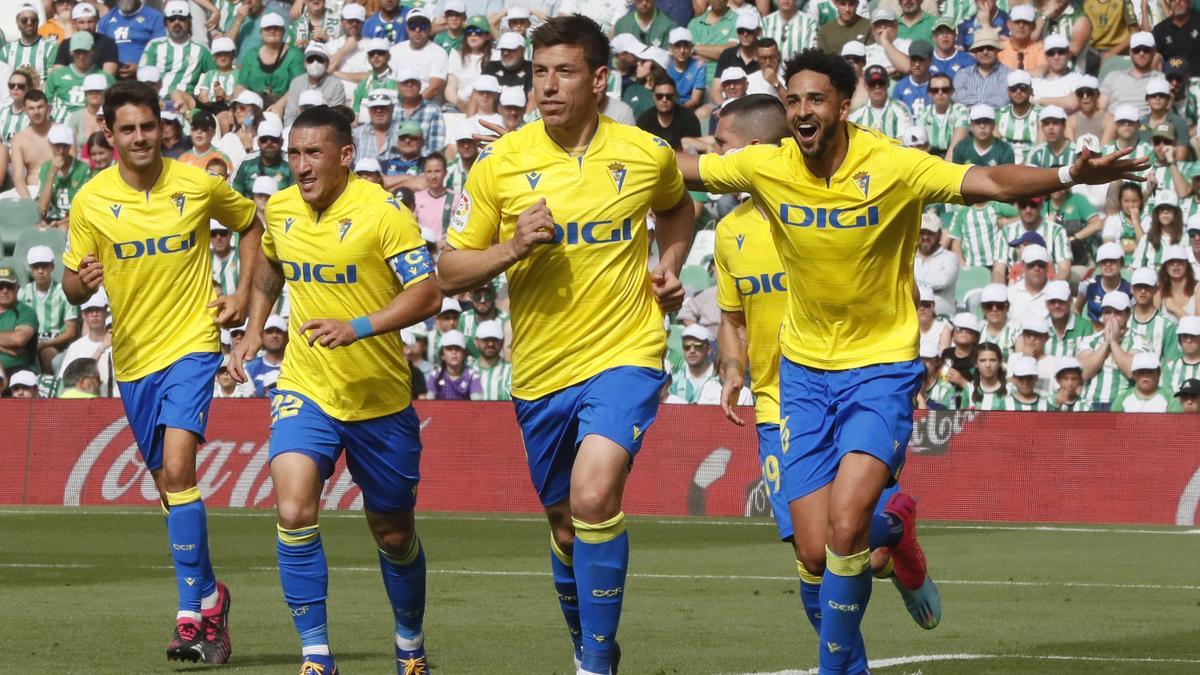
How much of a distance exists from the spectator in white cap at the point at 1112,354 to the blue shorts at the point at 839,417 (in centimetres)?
1182

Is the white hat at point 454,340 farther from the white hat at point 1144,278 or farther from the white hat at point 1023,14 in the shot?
the white hat at point 1023,14

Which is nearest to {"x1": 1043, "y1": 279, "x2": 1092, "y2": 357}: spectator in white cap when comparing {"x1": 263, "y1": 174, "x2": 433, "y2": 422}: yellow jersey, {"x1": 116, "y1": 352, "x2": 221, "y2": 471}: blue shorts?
{"x1": 116, "y1": 352, "x2": 221, "y2": 471}: blue shorts

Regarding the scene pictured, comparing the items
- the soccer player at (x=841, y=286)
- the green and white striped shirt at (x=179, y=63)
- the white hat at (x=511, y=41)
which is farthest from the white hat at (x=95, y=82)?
the soccer player at (x=841, y=286)

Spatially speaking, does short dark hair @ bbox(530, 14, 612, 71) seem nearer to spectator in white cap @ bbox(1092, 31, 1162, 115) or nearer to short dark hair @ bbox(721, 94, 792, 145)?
short dark hair @ bbox(721, 94, 792, 145)

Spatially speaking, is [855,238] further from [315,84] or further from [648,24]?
[315,84]

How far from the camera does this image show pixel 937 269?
21250mm

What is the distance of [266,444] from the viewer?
20594 mm

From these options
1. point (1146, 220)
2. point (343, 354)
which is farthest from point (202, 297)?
point (1146, 220)

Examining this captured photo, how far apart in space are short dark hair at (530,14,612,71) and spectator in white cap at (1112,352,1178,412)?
12.0 meters

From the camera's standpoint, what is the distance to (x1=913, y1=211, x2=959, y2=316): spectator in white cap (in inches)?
835

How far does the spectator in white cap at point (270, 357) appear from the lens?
2136 centimetres

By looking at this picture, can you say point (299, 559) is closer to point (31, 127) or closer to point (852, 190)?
point (852, 190)

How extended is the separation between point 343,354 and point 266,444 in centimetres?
1119

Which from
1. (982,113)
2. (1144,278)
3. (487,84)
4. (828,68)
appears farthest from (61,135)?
(828,68)
